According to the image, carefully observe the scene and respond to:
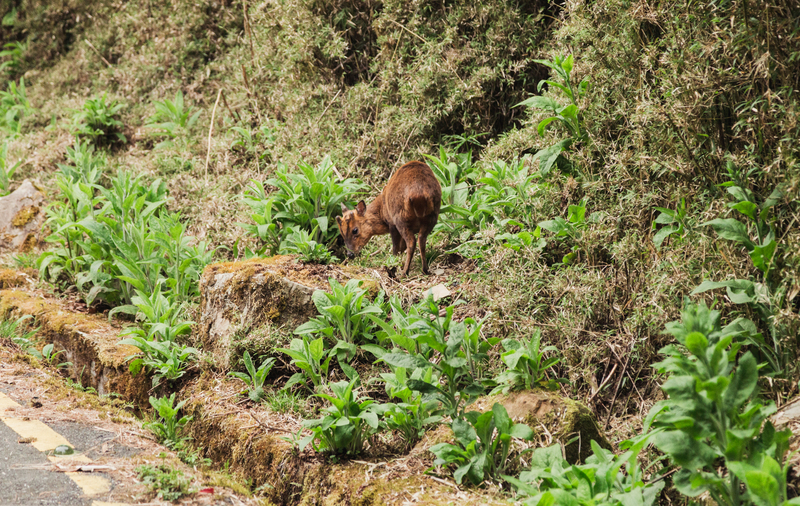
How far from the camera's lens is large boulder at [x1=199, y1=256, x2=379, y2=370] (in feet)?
14.5

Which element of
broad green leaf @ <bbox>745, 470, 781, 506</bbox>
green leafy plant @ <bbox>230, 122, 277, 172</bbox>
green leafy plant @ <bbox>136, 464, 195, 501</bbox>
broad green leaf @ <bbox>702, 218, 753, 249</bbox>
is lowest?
green leafy plant @ <bbox>136, 464, 195, 501</bbox>

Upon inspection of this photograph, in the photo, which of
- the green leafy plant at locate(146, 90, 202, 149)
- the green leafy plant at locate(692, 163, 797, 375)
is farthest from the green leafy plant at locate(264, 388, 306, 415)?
the green leafy plant at locate(146, 90, 202, 149)

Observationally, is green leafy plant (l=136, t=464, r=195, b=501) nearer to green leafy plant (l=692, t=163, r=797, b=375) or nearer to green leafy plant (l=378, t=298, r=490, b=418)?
green leafy plant (l=378, t=298, r=490, b=418)

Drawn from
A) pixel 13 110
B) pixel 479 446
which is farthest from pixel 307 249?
pixel 13 110

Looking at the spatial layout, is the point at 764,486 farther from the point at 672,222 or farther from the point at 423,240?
the point at 423,240

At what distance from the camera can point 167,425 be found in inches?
163

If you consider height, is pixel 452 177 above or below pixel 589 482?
above

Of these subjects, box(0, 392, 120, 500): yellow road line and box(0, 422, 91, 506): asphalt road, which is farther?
box(0, 392, 120, 500): yellow road line

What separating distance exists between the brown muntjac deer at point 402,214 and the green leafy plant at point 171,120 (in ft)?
12.5

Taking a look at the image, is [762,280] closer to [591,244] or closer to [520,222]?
[591,244]

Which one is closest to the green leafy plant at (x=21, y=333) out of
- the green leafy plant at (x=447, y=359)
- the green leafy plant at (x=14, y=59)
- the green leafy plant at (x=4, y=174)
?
the green leafy plant at (x=4, y=174)

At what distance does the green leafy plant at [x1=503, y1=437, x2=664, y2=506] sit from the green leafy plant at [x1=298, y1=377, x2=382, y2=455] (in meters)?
0.86

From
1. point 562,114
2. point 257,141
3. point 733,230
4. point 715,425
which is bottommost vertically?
point 715,425

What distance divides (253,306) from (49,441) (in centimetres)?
150
